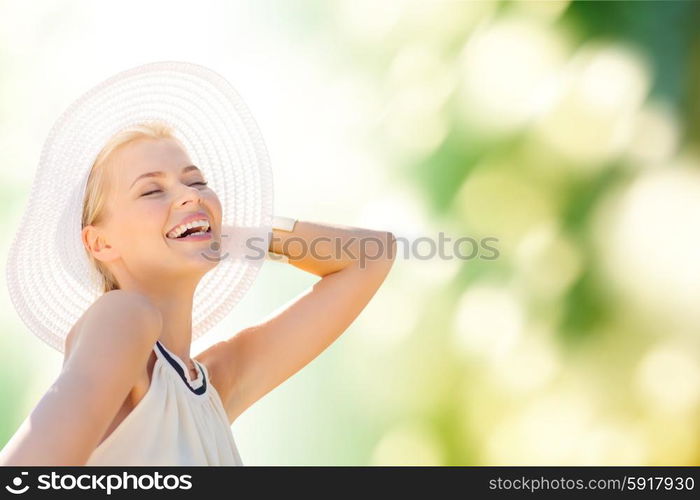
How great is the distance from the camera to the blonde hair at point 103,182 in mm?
1608

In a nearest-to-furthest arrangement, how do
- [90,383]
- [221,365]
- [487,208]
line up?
[90,383] < [221,365] < [487,208]

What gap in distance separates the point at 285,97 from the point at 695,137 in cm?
137

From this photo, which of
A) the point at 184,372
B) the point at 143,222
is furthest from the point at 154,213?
the point at 184,372

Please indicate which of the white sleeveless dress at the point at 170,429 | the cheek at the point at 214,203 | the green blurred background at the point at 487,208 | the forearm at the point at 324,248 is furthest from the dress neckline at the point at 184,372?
the green blurred background at the point at 487,208

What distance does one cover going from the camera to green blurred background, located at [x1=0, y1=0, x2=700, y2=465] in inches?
136

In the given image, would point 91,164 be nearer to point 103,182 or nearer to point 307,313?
point 103,182

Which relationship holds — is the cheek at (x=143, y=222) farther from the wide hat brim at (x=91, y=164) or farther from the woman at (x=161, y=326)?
the wide hat brim at (x=91, y=164)

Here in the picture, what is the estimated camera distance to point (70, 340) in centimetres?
144

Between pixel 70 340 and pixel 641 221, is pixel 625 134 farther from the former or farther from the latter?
pixel 70 340

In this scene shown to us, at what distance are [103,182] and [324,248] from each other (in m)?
0.44

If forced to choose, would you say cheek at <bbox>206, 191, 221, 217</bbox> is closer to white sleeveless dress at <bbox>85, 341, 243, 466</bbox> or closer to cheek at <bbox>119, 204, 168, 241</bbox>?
cheek at <bbox>119, 204, 168, 241</bbox>

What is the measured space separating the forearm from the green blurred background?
154 centimetres

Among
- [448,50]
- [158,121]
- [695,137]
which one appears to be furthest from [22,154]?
[695,137]

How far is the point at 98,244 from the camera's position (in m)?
1.61
